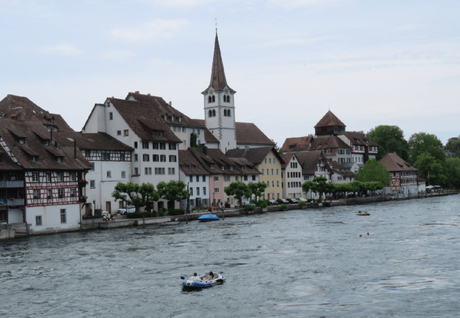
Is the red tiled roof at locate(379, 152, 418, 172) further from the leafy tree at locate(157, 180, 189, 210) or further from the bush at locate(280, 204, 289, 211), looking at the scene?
the leafy tree at locate(157, 180, 189, 210)

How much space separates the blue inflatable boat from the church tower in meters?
108

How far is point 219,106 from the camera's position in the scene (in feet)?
496

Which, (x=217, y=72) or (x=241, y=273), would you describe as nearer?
(x=241, y=273)

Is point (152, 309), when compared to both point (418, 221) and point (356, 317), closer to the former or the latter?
point (356, 317)

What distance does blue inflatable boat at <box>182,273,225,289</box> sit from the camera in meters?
39.8

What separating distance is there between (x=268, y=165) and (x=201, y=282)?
3853 inches

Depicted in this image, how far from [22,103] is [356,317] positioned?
284ft

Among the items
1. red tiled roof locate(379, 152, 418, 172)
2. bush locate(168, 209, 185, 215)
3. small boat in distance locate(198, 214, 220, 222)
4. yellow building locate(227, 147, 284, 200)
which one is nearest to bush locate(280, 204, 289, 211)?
yellow building locate(227, 147, 284, 200)

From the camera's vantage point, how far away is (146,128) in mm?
104938

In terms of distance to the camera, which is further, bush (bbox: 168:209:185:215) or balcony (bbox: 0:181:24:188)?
bush (bbox: 168:209:185:215)

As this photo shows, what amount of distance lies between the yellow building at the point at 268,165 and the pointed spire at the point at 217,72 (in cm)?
1982

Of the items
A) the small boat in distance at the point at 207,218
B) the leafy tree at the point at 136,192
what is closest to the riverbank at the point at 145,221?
the small boat in distance at the point at 207,218

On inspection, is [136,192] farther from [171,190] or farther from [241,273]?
[241,273]

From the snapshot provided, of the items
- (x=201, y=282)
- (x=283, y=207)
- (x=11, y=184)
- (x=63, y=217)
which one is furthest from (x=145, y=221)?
(x=201, y=282)
